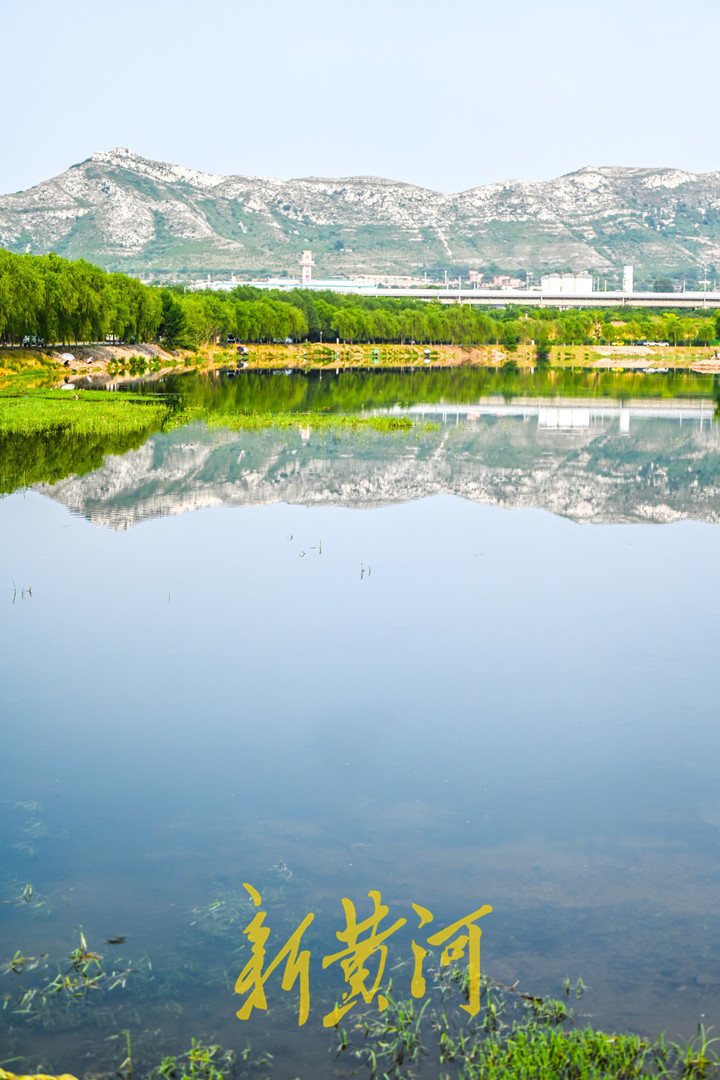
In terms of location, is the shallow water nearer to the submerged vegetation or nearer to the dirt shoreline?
the submerged vegetation

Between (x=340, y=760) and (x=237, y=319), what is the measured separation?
12381 cm

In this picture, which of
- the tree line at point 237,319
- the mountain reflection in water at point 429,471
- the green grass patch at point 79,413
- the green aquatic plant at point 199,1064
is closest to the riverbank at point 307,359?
the tree line at point 237,319

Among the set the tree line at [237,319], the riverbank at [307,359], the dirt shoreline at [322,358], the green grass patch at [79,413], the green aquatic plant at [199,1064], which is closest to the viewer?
the green aquatic plant at [199,1064]

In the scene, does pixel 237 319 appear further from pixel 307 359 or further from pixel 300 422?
pixel 300 422

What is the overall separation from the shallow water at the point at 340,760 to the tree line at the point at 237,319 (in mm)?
58590

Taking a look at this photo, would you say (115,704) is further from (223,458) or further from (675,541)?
(223,458)

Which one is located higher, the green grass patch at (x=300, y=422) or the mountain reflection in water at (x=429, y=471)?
the green grass patch at (x=300, y=422)

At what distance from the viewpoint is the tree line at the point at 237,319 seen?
78000 millimetres

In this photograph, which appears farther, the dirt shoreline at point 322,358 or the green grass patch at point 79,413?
the dirt shoreline at point 322,358

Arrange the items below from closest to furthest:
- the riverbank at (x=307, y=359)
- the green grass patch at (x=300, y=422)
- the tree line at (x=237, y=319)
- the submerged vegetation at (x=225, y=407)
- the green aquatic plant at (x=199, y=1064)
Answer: the green aquatic plant at (x=199, y=1064)
the submerged vegetation at (x=225, y=407)
the green grass patch at (x=300, y=422)
the riverbank at (x=307, y=359)
the tree line at (x=237, y=319)

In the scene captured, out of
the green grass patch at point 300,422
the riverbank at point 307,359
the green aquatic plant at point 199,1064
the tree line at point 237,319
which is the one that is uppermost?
the tree line at point 237,319

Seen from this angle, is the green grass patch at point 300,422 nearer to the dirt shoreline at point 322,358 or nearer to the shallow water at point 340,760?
the shallow water at point 340,760

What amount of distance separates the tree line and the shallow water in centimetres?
5859

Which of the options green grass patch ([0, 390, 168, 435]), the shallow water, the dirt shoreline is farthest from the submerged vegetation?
the shallow water
